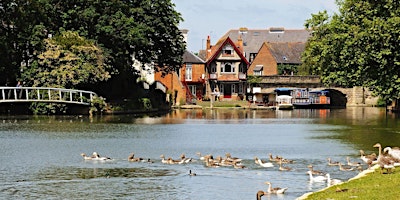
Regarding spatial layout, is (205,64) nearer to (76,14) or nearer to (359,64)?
(76,14)

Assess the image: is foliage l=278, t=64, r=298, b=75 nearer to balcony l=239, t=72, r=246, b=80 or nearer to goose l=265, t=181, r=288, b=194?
balcony l=239, t=72, r=246, b=80

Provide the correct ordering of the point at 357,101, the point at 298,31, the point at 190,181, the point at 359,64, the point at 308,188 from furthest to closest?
the point at 298,31 → the point at 357,101 → the point at 359,64 → the point at 190,181 → the point at 308,188

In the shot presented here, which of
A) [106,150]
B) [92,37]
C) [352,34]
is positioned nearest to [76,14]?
[92,37]

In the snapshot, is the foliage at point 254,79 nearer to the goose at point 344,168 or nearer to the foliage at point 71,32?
the foliage at point 71,32

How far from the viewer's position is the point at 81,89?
77875 mm

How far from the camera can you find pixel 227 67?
12088cm

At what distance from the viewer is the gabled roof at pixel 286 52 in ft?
425

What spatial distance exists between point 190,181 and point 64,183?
4536mm

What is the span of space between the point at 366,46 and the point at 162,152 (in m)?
27.5

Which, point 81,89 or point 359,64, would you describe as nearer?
point 359,64

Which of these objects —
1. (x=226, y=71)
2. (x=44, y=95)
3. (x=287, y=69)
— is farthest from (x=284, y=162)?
(x=287, y=69)

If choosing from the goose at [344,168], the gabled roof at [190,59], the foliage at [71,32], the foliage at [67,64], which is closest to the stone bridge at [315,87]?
the gabled roof at [190,59]

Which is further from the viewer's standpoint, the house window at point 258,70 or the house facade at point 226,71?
the house window at point 258,70

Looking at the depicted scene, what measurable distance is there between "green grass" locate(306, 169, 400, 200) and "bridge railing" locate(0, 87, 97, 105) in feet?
162
